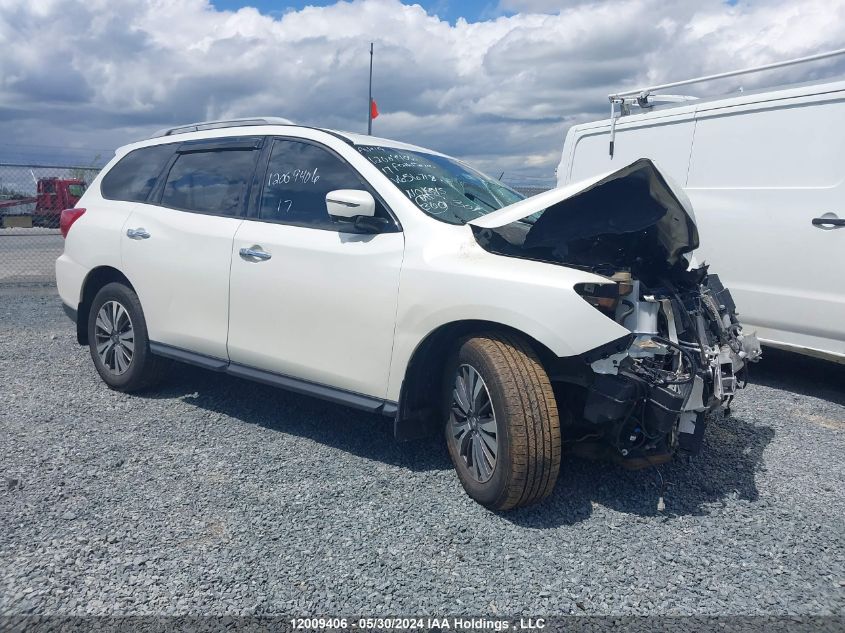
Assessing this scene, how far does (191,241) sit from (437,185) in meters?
1.59

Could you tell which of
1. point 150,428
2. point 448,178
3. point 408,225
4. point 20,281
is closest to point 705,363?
point 408,225

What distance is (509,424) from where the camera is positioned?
2.92 meters

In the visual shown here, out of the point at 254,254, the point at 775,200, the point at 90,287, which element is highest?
the point at 775,200

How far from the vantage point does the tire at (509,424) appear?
291 centimetres

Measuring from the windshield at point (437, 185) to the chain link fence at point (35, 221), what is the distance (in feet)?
27.4

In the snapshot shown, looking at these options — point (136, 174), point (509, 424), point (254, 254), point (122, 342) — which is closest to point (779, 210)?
point (509, 424)

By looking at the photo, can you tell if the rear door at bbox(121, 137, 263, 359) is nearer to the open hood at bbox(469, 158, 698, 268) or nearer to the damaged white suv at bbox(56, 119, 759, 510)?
the damaged white suv at bbox(56, 119, 759, 510)

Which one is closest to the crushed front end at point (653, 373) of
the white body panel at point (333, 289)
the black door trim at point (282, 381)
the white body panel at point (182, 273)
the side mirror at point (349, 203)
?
the white body panel at point (333, 289)

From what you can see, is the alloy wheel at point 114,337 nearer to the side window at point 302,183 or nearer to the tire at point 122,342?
the tire at point 122,342

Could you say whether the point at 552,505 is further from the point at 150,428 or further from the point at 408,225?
the point at 150,428

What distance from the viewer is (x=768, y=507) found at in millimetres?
3270

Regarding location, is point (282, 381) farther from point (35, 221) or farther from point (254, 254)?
point (35, 221)

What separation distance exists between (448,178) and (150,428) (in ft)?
7.87

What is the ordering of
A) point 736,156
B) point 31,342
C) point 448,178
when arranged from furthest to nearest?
point 31,342, point 736,156, point 448,178
